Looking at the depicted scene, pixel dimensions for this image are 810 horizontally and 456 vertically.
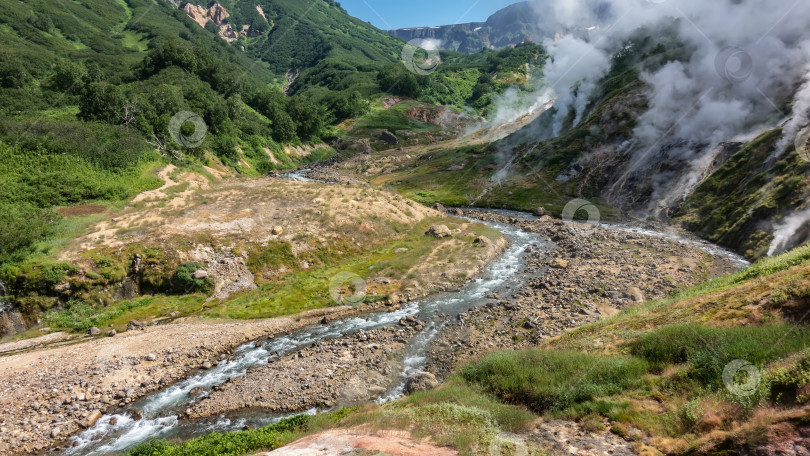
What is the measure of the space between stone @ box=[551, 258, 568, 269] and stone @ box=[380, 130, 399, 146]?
93.0 m

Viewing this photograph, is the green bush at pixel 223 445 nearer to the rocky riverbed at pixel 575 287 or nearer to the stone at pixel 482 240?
the rocky riverbed at pixel 575 287

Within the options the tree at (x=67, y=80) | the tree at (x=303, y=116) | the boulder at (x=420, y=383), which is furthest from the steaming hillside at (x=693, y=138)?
the tree at (x=67, y=80)

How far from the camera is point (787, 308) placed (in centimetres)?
1171

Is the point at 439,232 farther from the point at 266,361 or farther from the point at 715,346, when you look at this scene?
the point at 715,346

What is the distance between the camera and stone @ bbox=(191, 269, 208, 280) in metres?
31.0

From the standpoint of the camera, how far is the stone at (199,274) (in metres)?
31.0

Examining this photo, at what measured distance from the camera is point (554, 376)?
1306 centimetres

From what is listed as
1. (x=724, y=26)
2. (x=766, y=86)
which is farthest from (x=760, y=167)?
(x=724, y=26)

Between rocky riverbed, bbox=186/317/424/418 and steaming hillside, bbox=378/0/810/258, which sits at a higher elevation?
steaming hillside, bbox=378/0/810/258

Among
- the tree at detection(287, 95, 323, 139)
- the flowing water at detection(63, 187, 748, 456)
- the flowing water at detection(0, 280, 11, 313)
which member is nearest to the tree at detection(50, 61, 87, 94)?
the tree at detection(287, 95, 323, 139)

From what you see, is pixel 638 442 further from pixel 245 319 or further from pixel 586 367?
pixel 245 319

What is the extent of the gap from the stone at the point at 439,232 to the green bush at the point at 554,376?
29.9 m

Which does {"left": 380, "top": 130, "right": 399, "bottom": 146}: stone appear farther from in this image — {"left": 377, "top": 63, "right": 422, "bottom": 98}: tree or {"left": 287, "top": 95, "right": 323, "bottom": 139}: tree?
{"left": 377, "top": 63, "right": 422, "bottom": 98}: tree

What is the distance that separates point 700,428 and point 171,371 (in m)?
25.3
